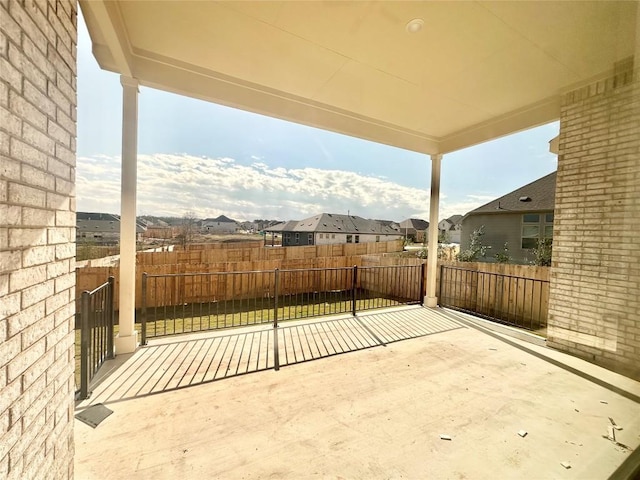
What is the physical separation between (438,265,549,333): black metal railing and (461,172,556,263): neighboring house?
2668 mm

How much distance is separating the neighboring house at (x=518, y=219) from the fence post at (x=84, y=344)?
8.86 metres

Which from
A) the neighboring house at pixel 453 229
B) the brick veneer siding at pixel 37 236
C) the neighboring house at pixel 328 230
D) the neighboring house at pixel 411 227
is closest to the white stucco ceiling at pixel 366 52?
the brick veneer siding at pixel 37 236

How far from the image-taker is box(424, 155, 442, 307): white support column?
4760mm

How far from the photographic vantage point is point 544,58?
245cm

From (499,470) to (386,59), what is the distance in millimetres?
3319

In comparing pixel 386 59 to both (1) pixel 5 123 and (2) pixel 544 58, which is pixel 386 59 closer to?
(2) pixel 544 58

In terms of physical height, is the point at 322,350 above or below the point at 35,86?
below

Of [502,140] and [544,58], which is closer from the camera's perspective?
[544,58]

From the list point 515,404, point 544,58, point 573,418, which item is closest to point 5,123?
point 515,404

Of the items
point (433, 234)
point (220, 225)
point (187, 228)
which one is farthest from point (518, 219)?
point (220, 225)

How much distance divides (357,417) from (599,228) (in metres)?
3.07

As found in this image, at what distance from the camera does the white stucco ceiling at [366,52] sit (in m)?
1.97

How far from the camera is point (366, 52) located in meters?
2.43

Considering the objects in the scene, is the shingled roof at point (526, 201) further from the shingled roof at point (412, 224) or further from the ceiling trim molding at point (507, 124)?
the shingled roof at point (412, 224)
